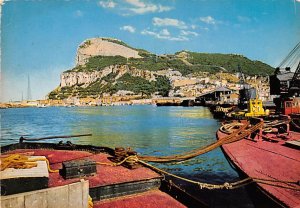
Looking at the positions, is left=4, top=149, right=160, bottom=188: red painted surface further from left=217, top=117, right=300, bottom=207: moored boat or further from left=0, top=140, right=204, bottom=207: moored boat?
left=217, top=117, right=300, bottom=207: moored boat

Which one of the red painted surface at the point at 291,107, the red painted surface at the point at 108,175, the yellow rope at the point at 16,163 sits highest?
the red painted surface at the point at 291,107

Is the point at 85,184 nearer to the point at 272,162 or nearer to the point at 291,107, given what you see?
the point at 272,162

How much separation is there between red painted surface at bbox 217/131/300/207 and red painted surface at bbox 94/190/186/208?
2928mm

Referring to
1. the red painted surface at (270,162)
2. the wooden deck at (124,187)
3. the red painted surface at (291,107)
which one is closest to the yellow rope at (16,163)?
the wooden deck at (124,187)

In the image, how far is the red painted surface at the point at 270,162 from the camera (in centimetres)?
753

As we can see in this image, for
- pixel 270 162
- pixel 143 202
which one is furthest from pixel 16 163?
pixel 270 162

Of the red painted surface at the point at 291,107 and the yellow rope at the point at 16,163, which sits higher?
the red painted surface at the point at 291,107

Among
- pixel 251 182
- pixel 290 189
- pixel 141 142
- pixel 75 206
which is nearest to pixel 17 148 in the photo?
pixel 75 206

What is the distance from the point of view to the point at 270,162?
1119cm

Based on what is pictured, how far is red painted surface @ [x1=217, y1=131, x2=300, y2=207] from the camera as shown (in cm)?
753

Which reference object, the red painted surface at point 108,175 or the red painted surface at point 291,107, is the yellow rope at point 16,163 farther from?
the red painted surface at point 291,107

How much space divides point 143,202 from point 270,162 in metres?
6.72

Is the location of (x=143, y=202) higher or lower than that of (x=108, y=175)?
lower

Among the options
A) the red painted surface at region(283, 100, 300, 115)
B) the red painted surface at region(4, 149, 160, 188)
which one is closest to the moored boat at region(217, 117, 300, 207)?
the red painted surface at region(4, 149, 160, 188)
